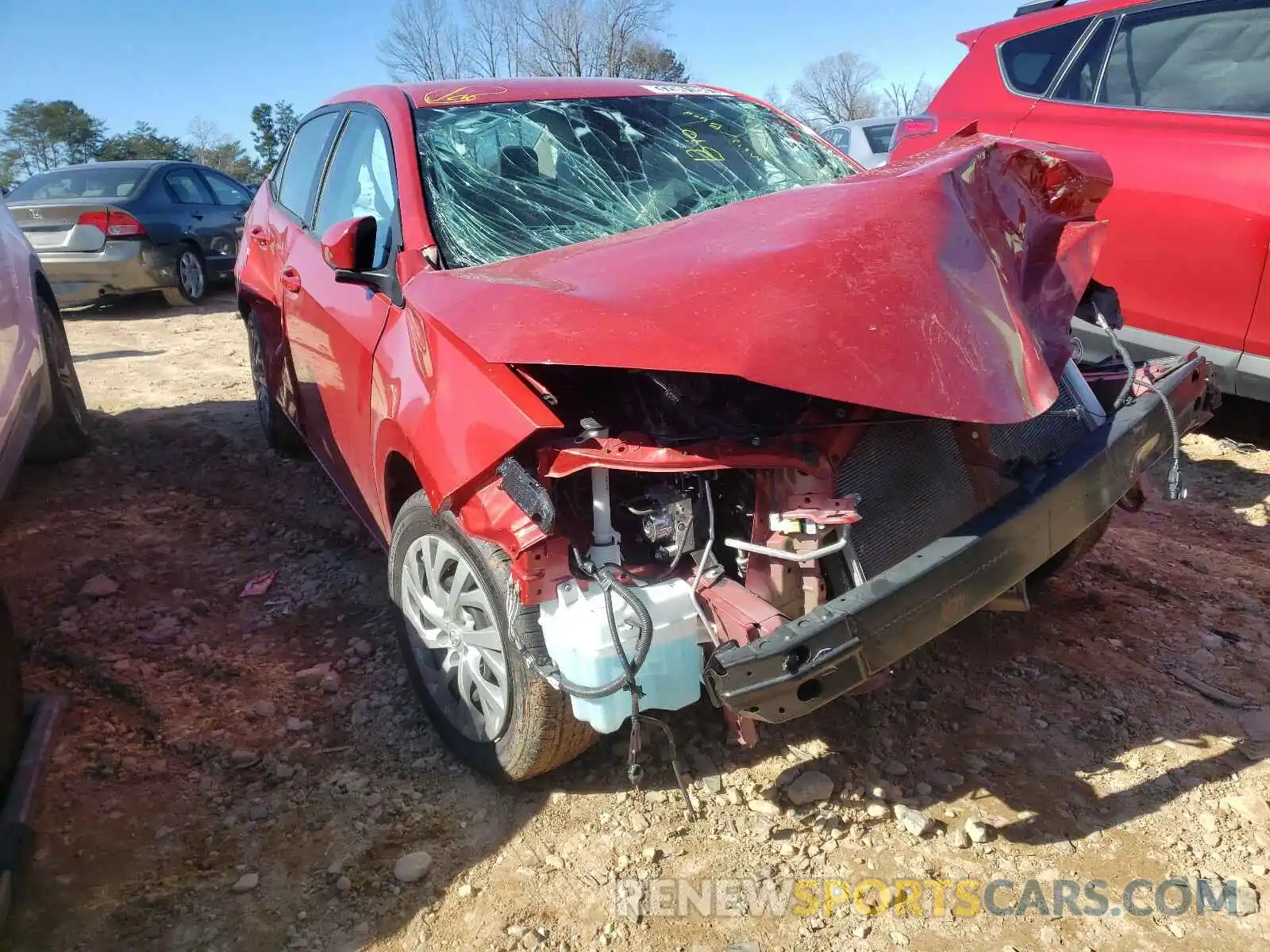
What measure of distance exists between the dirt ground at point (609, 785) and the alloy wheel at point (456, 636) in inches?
7.8

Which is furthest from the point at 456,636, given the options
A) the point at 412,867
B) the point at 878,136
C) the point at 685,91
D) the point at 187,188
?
the point at 878,136

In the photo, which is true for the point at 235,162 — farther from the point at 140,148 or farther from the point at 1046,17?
the point at 1046,17

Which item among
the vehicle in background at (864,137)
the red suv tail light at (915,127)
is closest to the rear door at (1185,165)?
the red suv tail light at (915,127)

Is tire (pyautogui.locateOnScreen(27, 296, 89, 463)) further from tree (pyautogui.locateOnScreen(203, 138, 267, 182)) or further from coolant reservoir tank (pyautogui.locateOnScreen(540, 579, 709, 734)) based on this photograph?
tree (pyautogui.locateOnScreen(203, 138, 267, 182))

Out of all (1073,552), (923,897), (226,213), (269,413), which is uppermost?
(226,213)

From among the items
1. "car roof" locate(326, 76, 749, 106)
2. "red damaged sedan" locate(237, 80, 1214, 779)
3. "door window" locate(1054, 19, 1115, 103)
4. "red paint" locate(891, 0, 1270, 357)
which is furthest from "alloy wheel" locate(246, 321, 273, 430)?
"door window" locate(1054, 19, 1115, 103)

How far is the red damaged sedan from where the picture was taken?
1848mm

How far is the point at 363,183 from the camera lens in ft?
10.5

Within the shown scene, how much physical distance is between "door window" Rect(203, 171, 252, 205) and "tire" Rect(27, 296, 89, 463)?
261 inches

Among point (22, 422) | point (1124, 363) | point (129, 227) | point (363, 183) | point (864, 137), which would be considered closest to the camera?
point (1124, 363)

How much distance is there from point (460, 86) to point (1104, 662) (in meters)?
2.91

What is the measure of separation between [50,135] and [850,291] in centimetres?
4402

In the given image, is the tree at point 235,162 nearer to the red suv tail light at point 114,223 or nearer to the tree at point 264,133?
the tree at point 264,133

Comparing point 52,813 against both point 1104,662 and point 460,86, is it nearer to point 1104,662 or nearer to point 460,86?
point 460,86
